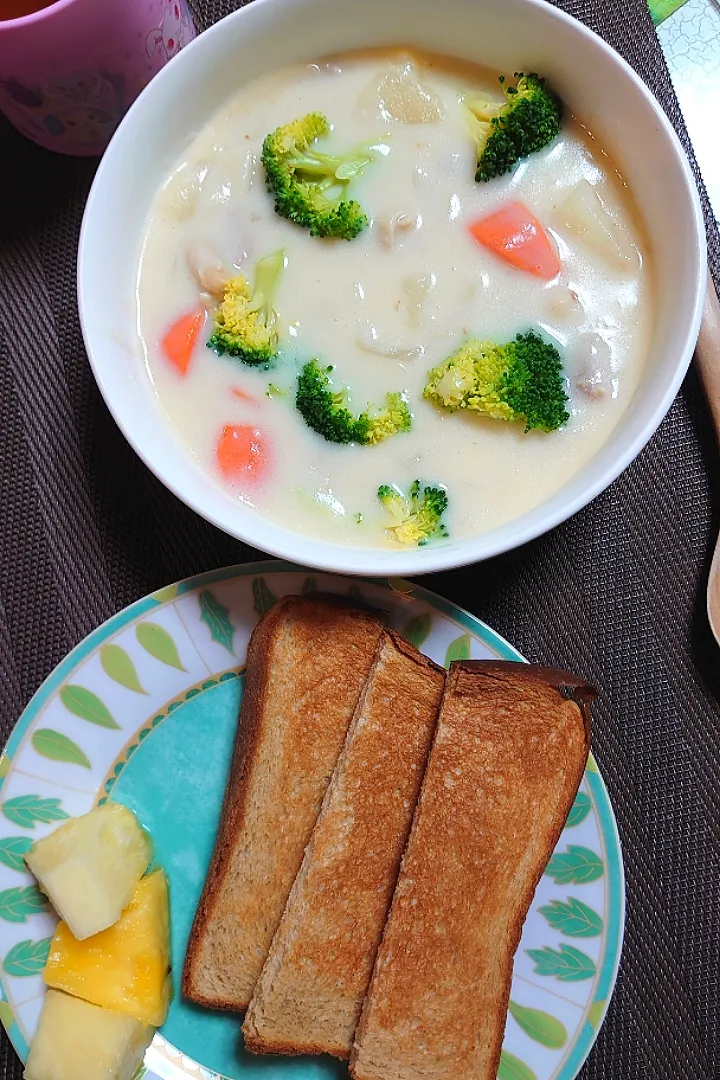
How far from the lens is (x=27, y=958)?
1.87 m

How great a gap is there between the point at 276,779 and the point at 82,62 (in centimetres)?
139

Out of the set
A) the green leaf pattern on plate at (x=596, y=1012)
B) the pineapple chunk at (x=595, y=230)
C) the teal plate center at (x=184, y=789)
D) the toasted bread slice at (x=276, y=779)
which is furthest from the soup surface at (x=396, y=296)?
the green leaf pattern on plate at (x=596, y=1012)

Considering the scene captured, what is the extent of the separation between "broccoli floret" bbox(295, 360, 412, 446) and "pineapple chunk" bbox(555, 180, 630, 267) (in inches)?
18.3

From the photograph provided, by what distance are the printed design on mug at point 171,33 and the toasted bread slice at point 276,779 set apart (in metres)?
1.09

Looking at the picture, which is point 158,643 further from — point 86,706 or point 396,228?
point 396,228

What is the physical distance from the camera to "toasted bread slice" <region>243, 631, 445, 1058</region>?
1796 millimetres

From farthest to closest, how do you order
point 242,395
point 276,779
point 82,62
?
point 276,779 → point 242,395 → point 82,62

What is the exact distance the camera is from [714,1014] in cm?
196

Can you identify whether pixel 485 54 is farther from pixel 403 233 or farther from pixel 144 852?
pixel 144 852

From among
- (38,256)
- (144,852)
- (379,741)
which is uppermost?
(38,256)

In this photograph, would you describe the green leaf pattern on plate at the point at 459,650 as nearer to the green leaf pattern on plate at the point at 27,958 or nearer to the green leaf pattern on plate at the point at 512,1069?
the green leaf pattern on plate at the point at 512,1069

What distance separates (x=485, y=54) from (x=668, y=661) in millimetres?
1287

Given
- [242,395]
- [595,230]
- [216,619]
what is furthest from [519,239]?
[216,619]

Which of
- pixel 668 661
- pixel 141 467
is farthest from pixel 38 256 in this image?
pixel 668 661
